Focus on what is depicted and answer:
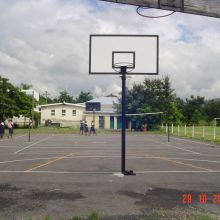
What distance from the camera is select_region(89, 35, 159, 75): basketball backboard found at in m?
13.6

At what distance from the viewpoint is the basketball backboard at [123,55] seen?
534 inches

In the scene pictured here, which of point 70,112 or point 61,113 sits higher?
point 70,112

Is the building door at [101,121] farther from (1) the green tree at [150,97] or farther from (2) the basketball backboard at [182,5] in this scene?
(2) the basketball backboard at [182,5]

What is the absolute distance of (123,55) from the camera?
13.6 m

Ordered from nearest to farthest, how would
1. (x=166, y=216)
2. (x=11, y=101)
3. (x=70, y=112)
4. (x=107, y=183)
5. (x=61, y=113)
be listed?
(x=166, y=216)
(x=107, y=183)
(x=11, y=101)
(x=61, y=113)
(x=70, y=112)

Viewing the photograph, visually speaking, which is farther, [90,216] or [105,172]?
[105,172]

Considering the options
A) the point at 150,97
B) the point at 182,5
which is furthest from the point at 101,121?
the point at 182,5

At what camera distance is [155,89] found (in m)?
60.1

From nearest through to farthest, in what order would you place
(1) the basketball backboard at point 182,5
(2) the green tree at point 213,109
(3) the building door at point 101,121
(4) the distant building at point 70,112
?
(1) the basketball backboard at point 182,5
(3) the building door at point 101,121
(4) the distant building at point 70,112
(2) the green tree at point 213,109

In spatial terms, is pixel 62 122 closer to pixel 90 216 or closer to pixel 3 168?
pixel 3 168

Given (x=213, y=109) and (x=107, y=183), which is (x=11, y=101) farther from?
(x=213, y=109)

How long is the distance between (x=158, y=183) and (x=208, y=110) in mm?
86574

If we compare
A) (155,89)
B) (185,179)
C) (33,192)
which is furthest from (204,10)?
(155,89)

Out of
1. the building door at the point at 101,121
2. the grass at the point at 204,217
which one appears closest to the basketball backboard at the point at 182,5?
the grass at the point at 204,217
